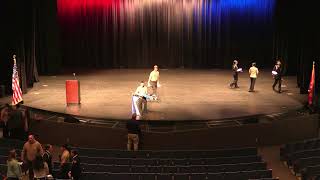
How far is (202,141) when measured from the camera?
18.1 m

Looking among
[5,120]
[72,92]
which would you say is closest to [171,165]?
[5,120]

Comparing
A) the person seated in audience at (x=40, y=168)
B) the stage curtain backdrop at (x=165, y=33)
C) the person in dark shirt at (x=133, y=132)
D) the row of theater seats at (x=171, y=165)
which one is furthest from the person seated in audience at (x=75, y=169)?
the stage curtain backdrop at (x=165, y=33)

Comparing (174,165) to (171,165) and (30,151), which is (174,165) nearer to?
(171,165)

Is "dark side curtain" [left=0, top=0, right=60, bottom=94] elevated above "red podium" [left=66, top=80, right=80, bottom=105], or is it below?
above

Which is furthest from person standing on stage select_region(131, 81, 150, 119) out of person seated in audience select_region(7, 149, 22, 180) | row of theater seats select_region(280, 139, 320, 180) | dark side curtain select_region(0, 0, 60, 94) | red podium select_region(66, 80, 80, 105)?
dark side curtain select_region(0, 0, 60, 94)

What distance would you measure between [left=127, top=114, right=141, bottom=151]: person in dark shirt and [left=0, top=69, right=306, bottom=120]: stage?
275 cm

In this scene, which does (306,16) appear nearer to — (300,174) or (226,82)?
(226,82)

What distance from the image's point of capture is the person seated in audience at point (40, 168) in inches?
516

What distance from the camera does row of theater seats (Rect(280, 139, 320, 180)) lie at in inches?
555

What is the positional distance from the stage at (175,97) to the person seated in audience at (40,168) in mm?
7067

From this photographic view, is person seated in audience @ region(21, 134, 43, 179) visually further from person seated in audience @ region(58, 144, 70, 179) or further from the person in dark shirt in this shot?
the person in dark shirt

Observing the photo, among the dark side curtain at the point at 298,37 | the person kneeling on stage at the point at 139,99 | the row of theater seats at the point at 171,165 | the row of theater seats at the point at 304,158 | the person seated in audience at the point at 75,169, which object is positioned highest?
the dark side curtain at the point at 298,37

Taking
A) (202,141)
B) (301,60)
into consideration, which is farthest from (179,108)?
(301,60)

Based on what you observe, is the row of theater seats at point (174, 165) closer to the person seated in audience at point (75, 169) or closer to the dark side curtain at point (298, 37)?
the person seated in audience at point (75, 169)
